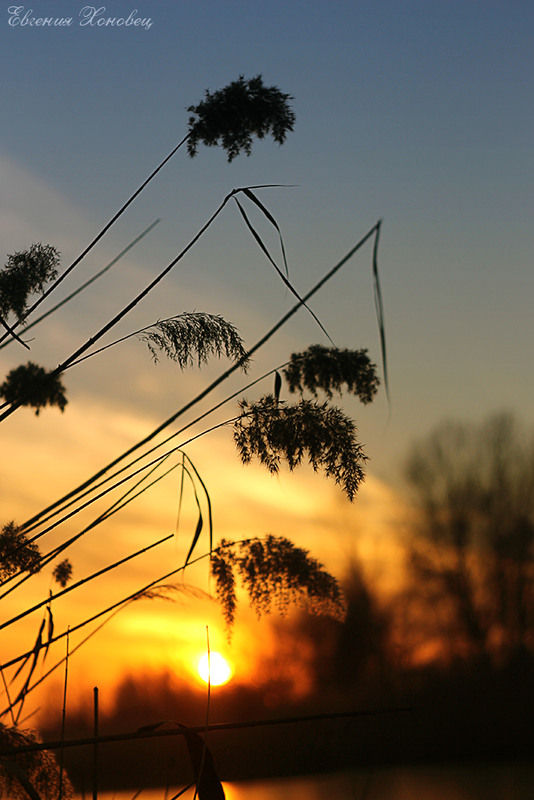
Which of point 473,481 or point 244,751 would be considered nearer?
point 244,751

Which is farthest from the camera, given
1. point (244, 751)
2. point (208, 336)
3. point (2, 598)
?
point (244, 751)

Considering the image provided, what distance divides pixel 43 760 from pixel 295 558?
669mm

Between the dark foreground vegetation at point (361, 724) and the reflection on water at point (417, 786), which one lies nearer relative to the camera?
the reflection on water at point (417, 786)

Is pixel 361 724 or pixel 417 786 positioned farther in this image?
pixel 361 724

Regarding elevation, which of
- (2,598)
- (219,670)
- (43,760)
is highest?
(2,598)

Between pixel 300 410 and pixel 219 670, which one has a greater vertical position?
pixel 300 410

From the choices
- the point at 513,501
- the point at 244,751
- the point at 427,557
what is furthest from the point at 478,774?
the point at 513,501

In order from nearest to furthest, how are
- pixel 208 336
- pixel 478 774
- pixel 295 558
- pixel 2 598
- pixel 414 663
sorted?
pixel 295 558 < pixel 2 598 < pixel 208 336 < pixel 478 774 < pixel 414 663

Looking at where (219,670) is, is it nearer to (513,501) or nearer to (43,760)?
(43,760)

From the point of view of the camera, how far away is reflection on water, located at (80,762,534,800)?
2.71 metres

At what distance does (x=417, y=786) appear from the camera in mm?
3721

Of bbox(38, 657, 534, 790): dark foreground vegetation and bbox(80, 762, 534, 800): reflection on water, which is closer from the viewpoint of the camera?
bbox(80, 762, 534, 800): reflection on water

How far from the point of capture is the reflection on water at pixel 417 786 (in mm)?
2709

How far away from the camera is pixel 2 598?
139cm
